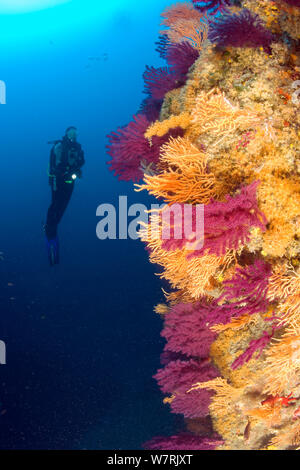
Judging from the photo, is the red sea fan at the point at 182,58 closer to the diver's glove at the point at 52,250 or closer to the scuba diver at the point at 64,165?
the scuba diver at the point at 64,165

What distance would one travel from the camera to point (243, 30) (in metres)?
2.52

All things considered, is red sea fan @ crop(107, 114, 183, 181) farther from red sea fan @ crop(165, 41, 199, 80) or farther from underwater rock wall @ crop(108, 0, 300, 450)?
red sea fan @ crop(165, 41, 199, 80)

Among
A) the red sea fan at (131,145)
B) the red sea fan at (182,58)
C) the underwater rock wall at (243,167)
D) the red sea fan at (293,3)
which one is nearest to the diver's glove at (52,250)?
the red sea fan at (131,145)

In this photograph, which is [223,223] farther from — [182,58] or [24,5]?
[24,5]

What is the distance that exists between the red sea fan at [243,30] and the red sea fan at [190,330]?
2.78 meters

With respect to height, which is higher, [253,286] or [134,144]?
[134,144]

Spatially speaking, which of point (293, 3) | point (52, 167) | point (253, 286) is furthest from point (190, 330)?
point (52, 167)

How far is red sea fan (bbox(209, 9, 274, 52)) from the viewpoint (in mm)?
2490

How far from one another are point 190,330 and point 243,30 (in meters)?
3.18

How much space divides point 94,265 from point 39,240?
6.31 meters

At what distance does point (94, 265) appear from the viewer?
77.2 ft

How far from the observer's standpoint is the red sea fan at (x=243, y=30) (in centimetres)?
249

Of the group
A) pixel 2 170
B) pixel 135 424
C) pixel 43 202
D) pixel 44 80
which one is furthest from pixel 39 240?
pixel 44 80

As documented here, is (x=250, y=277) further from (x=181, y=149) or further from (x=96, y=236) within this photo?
(x=96, y=236)
